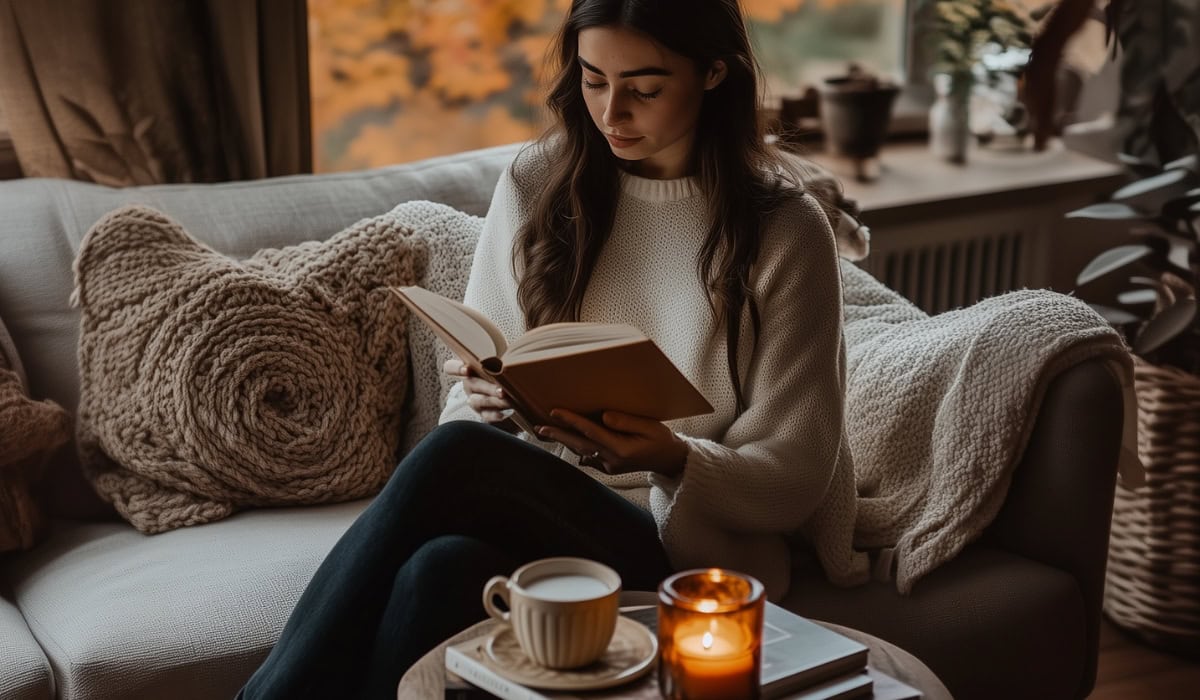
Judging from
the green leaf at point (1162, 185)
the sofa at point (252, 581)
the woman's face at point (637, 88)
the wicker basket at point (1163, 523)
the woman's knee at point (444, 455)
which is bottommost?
the wicker basket at point (1163, 523)

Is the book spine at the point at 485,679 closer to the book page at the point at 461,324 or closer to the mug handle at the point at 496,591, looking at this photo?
the mug handle at the point at 496,591

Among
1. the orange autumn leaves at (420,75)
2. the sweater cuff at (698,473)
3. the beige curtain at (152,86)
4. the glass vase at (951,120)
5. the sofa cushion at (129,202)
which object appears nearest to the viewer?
the sweater cuff at (698,473)

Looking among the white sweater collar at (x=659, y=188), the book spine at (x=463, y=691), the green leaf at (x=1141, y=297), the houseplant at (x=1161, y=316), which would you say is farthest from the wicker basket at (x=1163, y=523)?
the book spine at (x=463, y=691)

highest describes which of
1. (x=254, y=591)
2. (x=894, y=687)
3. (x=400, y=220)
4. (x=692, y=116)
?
(x=692, y=116)

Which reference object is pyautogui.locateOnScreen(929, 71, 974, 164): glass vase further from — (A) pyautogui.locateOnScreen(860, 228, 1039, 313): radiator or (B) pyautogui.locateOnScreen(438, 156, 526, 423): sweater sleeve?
(B) pyautogui.locateOnScreen(438, 156, 526, 423): sweater sleeve

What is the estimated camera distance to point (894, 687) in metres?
1.18

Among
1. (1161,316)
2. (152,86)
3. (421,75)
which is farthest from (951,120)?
(152,86)

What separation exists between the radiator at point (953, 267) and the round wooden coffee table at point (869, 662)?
70.1 inches

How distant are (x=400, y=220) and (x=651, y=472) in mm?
701

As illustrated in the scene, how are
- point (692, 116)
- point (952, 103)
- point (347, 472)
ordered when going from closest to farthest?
point (692, 116) < point (347, 472) < point (952, 103)

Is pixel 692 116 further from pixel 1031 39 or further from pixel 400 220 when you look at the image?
pixel 1031 39

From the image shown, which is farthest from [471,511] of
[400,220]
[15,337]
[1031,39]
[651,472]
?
[1031,39]

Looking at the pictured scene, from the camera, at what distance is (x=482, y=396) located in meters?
1.64

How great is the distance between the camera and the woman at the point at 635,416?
4.56 feet
